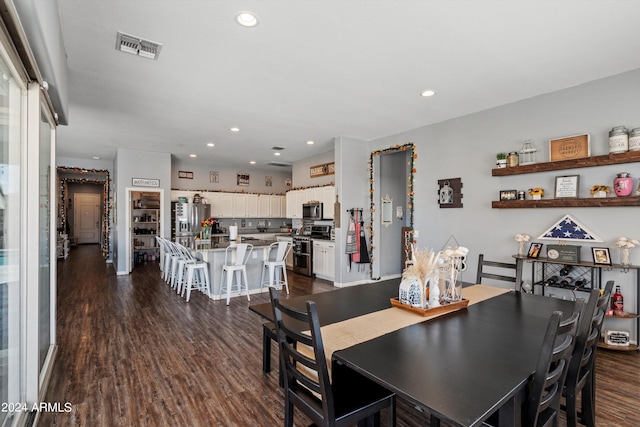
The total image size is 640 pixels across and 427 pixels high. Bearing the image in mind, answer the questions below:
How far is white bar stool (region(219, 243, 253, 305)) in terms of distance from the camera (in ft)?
15.9

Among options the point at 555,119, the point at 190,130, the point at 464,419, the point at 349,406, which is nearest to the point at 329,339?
the point at 349,406

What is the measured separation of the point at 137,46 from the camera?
282cm

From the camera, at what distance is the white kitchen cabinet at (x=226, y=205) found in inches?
357

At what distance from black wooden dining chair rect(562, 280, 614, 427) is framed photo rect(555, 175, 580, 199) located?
2.15m

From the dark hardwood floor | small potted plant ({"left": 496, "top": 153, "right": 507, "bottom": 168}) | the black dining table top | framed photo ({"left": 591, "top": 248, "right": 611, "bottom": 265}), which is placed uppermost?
small potted plant ({"left": 496, "top": 153, "right": 507, "bottom": 168})

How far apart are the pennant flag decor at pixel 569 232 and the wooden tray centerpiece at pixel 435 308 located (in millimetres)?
2329

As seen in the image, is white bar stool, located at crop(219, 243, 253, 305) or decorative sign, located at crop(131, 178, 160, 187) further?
decorative sign, located at crop(131, 178, 160, 187)

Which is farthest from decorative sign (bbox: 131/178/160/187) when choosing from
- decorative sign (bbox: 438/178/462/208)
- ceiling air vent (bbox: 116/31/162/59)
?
decorative sign (bbox: 438/178/462/208)

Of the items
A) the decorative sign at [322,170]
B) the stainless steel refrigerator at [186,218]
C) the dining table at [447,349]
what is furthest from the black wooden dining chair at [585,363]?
the stainless steel refrigerator at [186,218]

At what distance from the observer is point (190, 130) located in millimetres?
5648

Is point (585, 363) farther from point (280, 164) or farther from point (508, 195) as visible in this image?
point (280, 164)

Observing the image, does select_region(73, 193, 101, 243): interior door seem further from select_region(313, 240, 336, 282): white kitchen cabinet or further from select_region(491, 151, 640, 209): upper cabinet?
select_region(491, 151, 640, 209): upper cabinet

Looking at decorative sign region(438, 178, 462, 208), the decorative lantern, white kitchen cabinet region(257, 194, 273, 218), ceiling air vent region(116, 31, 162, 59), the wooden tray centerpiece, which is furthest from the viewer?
white kitchen cabinet region(257, 194, 273, 218)

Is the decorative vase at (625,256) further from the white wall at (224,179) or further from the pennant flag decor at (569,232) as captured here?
the white wall at (224,179)
